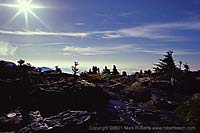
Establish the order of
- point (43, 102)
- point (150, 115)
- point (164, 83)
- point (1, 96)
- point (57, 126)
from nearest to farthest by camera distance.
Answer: point (57, 126) → point (150, 115) → point (43, 102) → point (1, 96) → point (164, 83)

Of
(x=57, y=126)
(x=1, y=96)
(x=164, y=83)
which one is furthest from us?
(x=164, y=83)

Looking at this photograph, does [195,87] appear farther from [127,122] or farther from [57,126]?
[57,126]

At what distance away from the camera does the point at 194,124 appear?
26.6 metres

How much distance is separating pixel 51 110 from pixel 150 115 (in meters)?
9.30

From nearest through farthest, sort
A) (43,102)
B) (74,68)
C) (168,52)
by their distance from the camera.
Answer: (43,102)
(74,68)
(168,52)

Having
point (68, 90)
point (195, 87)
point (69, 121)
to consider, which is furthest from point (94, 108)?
point (195, 87)

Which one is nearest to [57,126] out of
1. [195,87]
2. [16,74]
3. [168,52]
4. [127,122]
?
[127,122]

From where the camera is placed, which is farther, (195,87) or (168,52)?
(168,52)

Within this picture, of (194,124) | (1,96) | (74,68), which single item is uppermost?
(74,68)

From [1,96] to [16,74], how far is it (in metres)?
14.5

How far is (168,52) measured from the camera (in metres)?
71.3

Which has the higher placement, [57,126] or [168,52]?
[168,52]

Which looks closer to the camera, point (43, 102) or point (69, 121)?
point (69, 121)

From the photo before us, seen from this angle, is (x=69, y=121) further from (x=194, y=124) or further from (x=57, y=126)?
(x=194, y=124)
